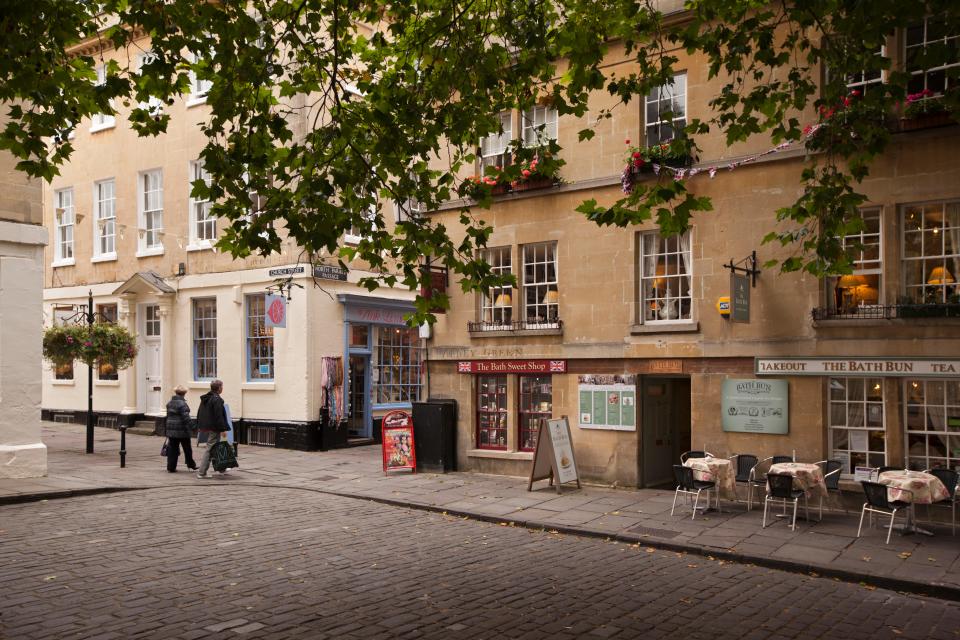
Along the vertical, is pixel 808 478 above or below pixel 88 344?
below

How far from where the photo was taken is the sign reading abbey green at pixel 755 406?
12.8 m

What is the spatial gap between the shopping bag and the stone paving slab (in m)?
0.28

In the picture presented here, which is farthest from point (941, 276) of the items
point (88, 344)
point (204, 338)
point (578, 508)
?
point (204, 338)

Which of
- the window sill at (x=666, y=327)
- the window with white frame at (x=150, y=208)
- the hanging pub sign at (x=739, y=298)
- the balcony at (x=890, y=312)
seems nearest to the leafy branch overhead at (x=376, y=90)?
the hanging pub sign at (x=739, y=298)

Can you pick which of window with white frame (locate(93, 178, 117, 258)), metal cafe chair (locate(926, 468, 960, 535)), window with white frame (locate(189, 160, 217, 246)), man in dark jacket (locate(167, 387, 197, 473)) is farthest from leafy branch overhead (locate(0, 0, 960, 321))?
window with white frame (locate(93, 178, 117, 258))

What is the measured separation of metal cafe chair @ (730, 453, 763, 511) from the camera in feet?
40.8

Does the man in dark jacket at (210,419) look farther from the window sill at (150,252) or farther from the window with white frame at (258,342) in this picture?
the window sill at (150,252)

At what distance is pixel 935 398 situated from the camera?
38.6 ft

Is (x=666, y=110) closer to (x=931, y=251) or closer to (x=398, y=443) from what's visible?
(x=931, y=251)

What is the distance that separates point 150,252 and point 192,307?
253 centimetres

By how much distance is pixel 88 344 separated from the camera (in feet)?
63.5

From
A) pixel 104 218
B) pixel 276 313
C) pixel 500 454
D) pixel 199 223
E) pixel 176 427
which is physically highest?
pixel 104 218

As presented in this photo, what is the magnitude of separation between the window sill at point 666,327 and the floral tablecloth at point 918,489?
14.0 feet

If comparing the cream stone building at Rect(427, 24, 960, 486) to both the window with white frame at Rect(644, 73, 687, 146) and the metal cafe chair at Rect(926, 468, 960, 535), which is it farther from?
the metal cafe chair at Rect(926, 468, 960, 535)
